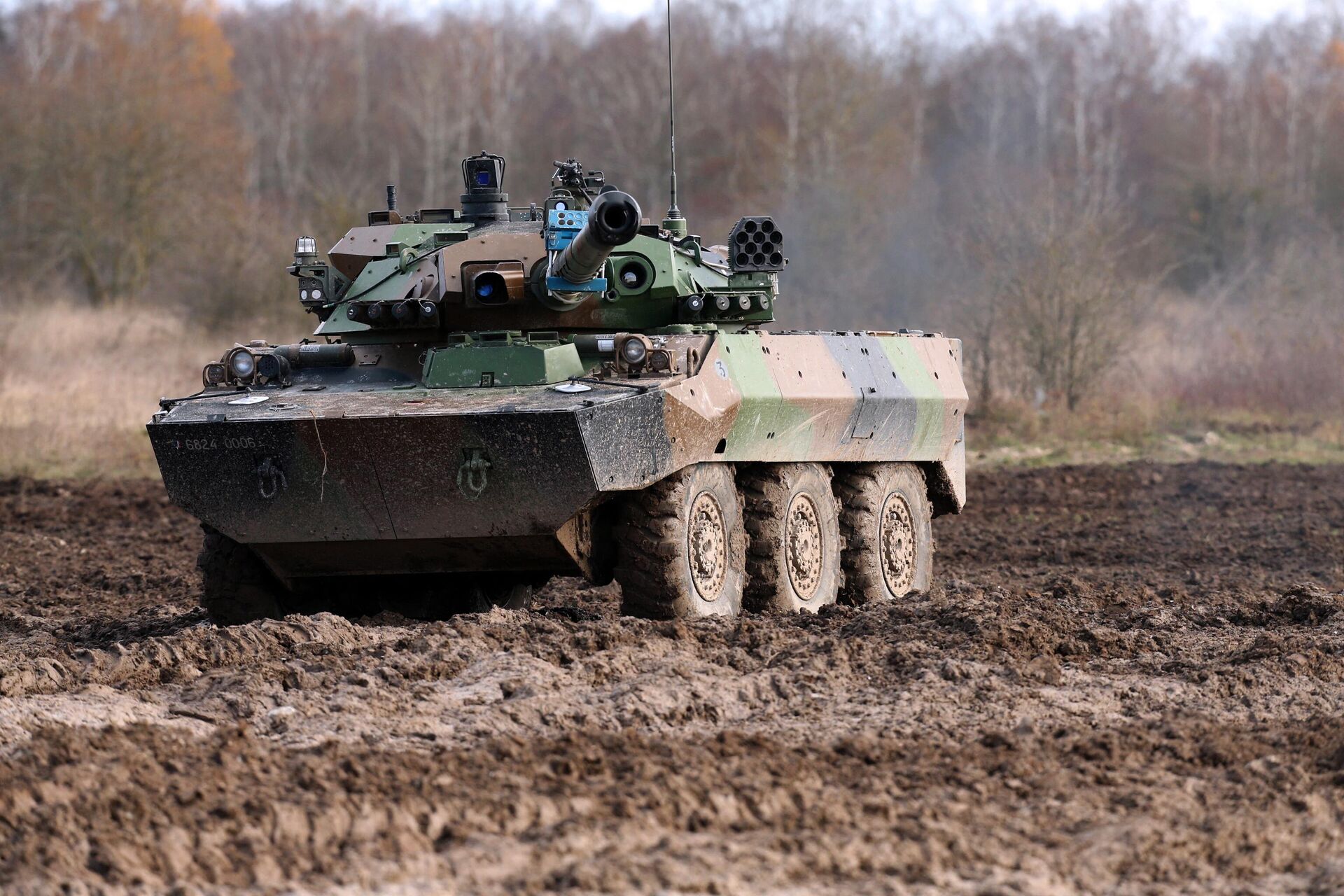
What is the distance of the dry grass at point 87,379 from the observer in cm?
2075

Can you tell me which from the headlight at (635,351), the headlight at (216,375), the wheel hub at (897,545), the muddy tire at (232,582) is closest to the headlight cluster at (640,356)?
the headlight at (635,351)

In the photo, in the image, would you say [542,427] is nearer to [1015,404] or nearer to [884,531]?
[884,531]

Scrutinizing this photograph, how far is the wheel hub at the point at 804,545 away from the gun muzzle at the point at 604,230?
206 cm

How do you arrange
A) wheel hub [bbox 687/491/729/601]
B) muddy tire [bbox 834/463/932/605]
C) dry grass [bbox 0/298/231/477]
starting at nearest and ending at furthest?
wheel hub [bbox 687/491/729/601] → muddy tire [bbox 834/463/932/605] → dry grass [bbox 0/298/231/477]

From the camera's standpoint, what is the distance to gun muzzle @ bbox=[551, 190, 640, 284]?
8.50 metres

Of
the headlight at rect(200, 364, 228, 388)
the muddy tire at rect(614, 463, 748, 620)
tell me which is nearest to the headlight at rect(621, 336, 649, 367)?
the muddy tire at rect(614, 463, 748, 620)

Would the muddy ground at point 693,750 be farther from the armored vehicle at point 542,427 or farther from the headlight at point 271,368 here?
the headlight at point 271,368

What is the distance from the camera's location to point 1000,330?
958 inches

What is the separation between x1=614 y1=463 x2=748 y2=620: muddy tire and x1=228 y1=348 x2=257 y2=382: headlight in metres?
1.95

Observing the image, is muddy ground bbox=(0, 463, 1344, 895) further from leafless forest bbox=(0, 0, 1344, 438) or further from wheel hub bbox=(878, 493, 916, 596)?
leafless forest bbox=(0, 0, 1344, 438)

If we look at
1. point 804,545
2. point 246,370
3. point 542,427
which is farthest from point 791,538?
point 246,370

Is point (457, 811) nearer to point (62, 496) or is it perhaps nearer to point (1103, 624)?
point (1103, 624)

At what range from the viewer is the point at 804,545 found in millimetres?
10906

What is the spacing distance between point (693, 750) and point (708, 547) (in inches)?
136
